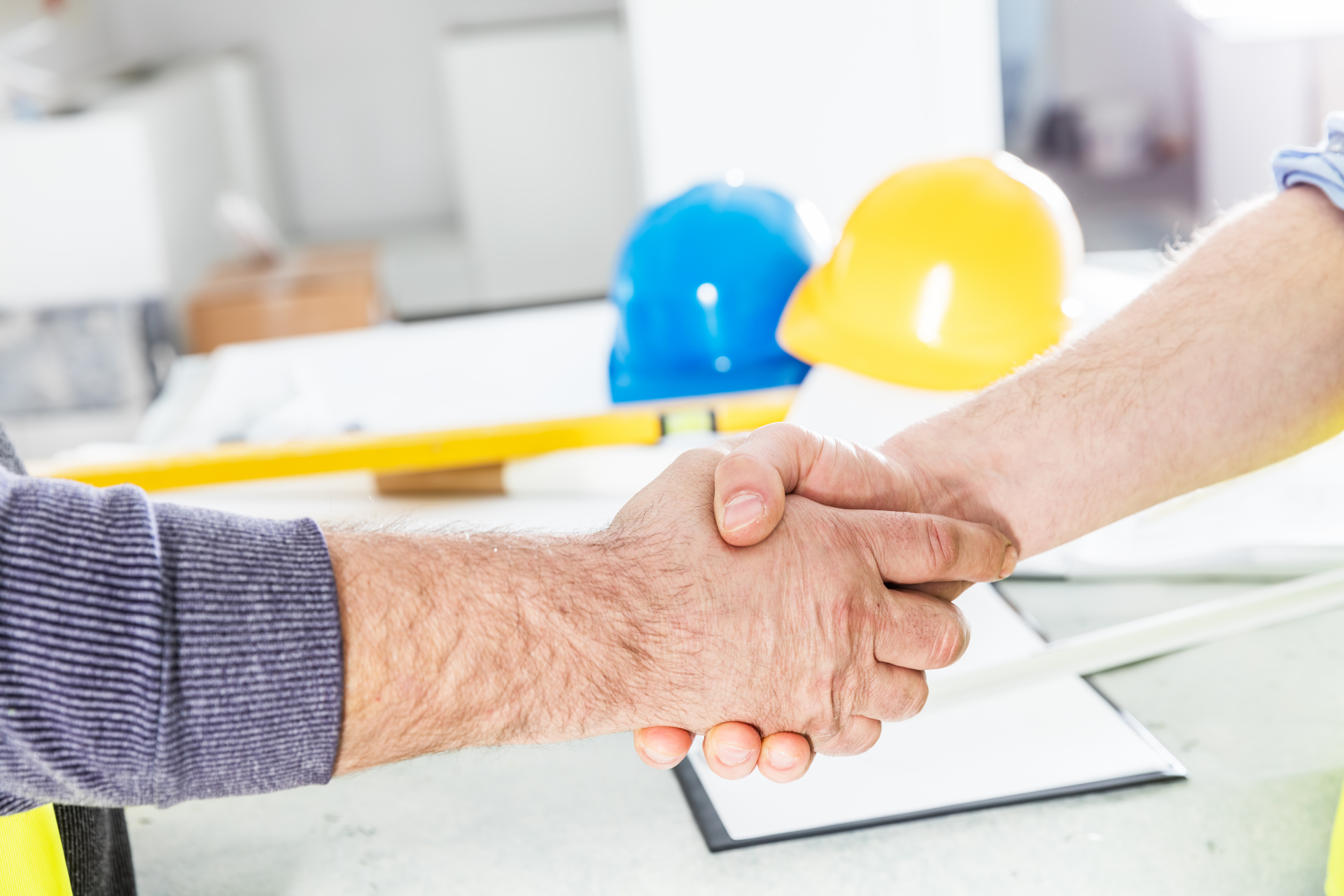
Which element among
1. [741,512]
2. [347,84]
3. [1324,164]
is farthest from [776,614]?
[347,84]

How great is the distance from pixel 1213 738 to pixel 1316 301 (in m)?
0.32

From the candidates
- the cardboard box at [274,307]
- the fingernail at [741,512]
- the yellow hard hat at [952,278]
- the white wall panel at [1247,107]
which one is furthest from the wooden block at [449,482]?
the white wall panel at [1247,107]

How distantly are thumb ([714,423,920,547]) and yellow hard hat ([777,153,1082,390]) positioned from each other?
43 cm

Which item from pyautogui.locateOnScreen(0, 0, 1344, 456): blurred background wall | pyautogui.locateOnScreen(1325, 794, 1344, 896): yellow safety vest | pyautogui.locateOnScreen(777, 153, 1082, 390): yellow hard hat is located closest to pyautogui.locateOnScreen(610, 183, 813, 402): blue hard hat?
pyautogui.locateOnScreen(777, 153, 1082, 390): yellow hard hat

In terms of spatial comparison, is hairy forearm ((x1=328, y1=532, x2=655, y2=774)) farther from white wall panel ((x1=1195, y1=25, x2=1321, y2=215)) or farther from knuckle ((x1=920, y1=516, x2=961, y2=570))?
Result: white wall panel ((x1=1195, y1=25, x2=1321, y2=215))

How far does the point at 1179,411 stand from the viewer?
81cm

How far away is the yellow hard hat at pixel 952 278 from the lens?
1.22 meters

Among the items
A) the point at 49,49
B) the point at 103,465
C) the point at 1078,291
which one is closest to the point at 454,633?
the point at 103,465

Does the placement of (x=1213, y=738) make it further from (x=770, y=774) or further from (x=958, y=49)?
(x=958, y=49)

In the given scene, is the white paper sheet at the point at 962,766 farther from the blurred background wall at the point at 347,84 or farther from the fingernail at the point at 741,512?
the blurred background wall at the point at 347,84

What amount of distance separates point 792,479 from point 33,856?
18.5 inches

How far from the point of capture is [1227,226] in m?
0.88

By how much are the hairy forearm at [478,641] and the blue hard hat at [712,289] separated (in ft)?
3.17

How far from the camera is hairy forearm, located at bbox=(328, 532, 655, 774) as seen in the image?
535 mm
